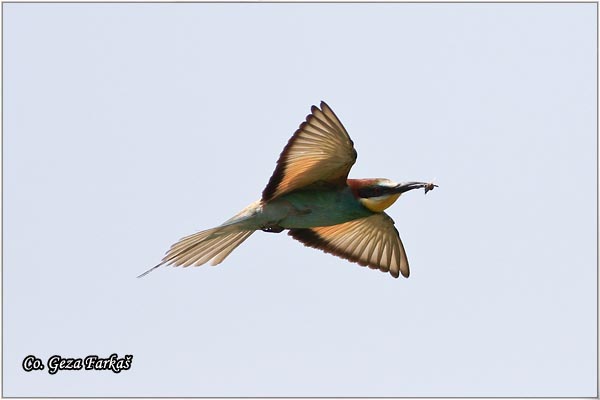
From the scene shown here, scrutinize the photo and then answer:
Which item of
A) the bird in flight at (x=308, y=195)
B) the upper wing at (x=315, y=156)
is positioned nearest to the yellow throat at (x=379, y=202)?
the bird in flight at (x=308, y=195)

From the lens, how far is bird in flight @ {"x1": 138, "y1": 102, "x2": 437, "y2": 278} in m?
5.20

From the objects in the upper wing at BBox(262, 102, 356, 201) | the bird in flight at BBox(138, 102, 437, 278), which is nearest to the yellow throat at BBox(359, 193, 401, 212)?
the bird in flight at BBox(138, 102, 437, 278)

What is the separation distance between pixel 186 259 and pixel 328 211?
0.76 metres

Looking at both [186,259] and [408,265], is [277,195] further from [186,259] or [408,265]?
[408,265]

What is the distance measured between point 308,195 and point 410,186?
510mm

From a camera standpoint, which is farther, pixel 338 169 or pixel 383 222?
pixel 383 222

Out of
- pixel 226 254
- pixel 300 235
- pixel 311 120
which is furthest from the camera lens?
pixel 300 235

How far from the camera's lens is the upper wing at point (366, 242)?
238 inches

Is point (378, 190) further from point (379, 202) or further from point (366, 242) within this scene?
point (366, 242)

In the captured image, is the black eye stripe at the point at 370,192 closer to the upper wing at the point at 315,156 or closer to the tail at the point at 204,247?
the upper wing at the point at 315,156

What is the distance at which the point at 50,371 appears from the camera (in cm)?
581

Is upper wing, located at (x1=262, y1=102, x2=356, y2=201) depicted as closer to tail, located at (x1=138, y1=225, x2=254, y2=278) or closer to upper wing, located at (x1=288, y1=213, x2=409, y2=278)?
tail, located at (x1=138, y1=225, x2=254, y2=278)

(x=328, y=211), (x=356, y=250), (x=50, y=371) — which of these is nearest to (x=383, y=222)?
(x=356, y=250)

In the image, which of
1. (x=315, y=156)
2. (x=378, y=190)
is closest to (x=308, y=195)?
(x=315, y=156)
